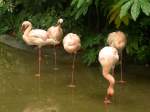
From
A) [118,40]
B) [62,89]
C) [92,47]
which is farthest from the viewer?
[92,47]

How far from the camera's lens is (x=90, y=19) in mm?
9133

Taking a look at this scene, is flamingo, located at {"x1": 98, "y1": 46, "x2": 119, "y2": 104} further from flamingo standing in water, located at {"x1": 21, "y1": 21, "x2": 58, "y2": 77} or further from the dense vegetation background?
flamingo standing in water, located at {"x1": 21, "y1": 21, "x2": 58, "y2": 77}

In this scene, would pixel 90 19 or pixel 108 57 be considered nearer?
pixel 108 57

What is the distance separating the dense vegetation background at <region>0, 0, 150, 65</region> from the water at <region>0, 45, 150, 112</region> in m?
0.39

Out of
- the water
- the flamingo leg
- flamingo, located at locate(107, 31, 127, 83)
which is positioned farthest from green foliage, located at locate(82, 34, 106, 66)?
the flamingo leg

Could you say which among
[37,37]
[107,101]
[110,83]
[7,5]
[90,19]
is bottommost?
[107,101]

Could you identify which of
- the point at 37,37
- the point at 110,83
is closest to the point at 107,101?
the point at 110,83

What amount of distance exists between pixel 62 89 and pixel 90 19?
7.56 feet

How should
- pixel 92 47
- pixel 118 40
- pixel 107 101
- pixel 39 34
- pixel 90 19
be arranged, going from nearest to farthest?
pixel 107 101 → pixel 118 40 → pixel 39 34 → pixel 92 47 → pixel 90 19

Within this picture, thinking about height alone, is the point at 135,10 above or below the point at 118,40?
above

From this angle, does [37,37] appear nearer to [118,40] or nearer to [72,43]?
[72,43]

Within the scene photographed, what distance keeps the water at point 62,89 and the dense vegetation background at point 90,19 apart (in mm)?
394

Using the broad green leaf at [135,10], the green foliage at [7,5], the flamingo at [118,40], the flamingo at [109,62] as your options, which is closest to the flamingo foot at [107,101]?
the flamingo at [109,62]

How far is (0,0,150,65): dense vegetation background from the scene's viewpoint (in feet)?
24.2
